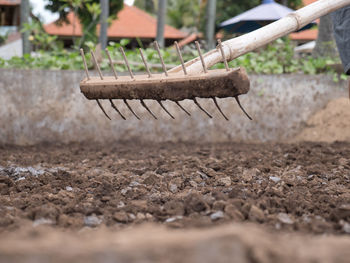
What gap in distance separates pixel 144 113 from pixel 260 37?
2752 millimetres

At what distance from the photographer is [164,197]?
2.32 m

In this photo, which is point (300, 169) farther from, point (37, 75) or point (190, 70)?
point (37, 75)

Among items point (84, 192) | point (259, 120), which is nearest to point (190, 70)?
point (84, 192)

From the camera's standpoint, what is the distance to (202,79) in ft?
8.05

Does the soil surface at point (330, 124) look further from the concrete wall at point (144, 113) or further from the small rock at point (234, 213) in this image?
the small rock at point (234, 213)

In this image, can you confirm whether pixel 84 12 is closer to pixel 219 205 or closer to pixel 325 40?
pixel 325 40

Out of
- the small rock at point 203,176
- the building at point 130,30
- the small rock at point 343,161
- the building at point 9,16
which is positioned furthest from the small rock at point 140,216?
the building at point 9,16

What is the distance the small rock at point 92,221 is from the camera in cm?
182

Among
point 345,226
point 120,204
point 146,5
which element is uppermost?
point 345,226

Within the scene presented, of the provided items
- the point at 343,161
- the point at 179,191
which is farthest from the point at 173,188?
the point at 343,161

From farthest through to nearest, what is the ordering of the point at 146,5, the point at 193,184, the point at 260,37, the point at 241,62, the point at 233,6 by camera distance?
the point at 146,5
the point at 233,6
the point at 241,62
the point at 260,37
the point at 193,184

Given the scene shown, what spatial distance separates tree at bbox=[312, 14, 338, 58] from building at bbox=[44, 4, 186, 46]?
12.4m

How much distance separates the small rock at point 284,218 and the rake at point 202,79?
0.79m

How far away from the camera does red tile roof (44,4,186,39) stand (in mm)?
18906
